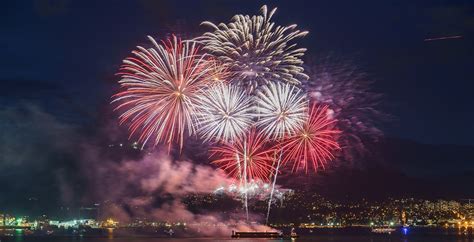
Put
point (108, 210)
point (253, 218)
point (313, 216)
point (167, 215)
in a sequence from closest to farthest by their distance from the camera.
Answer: point (253, 218) → point (167, 215) → point (108, 210) → point (313, 216)

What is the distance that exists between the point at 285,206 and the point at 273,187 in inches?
3853

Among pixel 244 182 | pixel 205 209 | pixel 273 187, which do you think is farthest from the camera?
pixel 205 209

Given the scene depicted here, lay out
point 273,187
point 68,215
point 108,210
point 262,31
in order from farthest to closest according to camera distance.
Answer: point 68,215 → point 108,210 → point 273,187 → point 262,31

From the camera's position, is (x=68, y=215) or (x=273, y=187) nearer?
(x=273, y=187)

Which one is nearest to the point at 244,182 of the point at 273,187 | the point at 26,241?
the point at 273,187

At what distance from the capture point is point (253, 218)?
9388 centimetres

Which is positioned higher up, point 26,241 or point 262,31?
point 262,31

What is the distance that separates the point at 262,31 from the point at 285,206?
117m

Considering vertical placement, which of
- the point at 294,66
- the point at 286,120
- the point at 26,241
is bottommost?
the point at 26,241

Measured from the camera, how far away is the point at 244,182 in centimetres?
4481

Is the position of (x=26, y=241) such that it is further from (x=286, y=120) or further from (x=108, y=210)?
(x=286, y=120)

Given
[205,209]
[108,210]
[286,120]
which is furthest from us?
[108,210]

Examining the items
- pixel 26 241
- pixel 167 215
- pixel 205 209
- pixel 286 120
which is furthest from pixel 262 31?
pixel 167 215

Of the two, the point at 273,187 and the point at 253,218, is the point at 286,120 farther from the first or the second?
the point at 253,218
